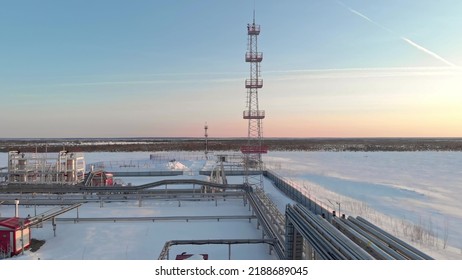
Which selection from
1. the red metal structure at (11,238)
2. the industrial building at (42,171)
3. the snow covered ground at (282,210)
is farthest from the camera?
the industrial building at (42,171)

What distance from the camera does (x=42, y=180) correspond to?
1758 cm

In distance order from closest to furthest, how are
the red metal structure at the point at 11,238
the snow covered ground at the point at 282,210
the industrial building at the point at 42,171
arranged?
1. the red metal structure at the point at 11,238
2. the snow covered ground at the point at 282,210
3. the industrial building at the point at 42,171

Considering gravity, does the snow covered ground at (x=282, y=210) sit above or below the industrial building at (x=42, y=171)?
below

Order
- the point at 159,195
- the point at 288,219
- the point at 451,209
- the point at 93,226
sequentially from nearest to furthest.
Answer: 1. the point at 288,219
2. the point at 93,226
3. the point at 451,209
4. the point at 159,195

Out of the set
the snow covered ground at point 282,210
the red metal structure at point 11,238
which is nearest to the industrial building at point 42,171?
the snow covered ground at point 282,210

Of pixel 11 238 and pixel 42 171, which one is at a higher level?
pixel 42 171

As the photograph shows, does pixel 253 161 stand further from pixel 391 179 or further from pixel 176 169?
pixel 391 179

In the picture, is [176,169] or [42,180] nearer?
[42,180]

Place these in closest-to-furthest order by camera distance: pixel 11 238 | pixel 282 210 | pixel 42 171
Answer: pixel 11 238, pixel 282 210, pixel 42 171

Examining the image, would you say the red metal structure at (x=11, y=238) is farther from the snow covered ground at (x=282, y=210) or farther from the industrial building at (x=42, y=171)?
the industrial building at (x=42, y=171)

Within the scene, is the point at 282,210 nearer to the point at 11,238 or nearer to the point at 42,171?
the point at 11,238

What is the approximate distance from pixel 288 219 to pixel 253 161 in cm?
2133

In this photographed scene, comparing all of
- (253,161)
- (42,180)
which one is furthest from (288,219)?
(253,161)

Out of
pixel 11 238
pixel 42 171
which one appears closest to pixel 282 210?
pixel 11 238
